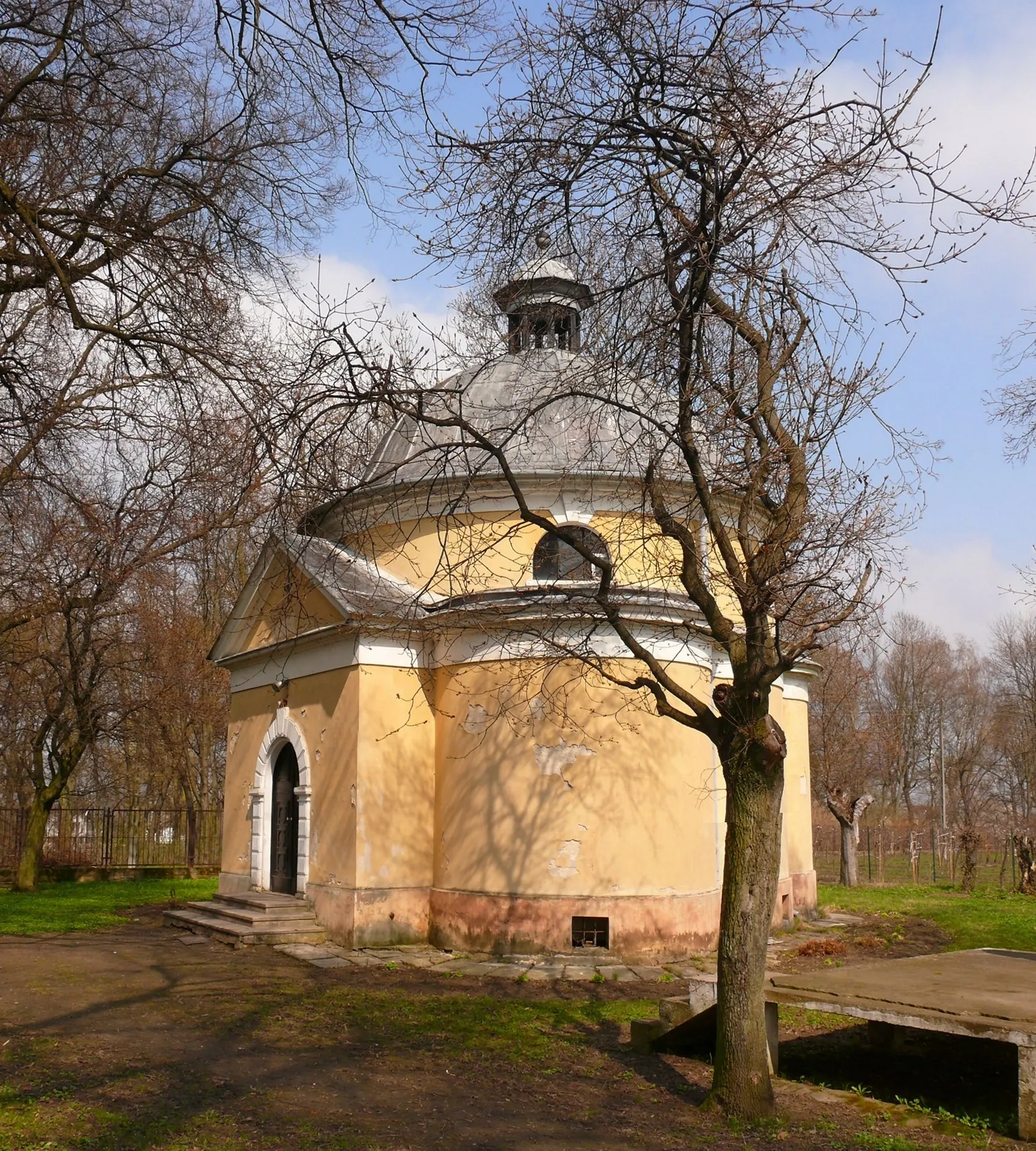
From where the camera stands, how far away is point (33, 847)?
22.7 meters

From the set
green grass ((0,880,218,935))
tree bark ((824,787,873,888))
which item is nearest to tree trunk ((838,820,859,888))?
tree bark ((824,787,873,888))

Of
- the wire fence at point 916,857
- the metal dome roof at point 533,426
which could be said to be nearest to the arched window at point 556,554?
the metal dome roof at point 533,426

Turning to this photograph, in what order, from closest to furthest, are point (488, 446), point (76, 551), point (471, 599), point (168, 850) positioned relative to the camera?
1. point (488, 446)
2. point (471, 599)
3. point (76, 551)
4. point (168, 850)

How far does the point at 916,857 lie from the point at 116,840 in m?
21.2

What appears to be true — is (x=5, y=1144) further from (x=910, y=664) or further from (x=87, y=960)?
(x=910, y=664)

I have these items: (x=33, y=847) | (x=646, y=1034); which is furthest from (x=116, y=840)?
(x=646, y=1034)

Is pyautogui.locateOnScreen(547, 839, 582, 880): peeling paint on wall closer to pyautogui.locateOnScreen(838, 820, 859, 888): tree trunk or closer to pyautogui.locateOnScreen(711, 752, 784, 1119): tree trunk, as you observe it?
pyautogui.locateOnScreen(711, 752, 784, 1119): tree trunk

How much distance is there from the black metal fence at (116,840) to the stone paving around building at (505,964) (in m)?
13.9

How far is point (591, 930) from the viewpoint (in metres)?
Answer: 13.7

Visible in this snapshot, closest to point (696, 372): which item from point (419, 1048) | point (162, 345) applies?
point (162, 345)

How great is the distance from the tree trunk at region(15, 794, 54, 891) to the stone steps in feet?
24.8

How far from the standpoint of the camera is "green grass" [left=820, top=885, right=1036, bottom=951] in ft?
55.0

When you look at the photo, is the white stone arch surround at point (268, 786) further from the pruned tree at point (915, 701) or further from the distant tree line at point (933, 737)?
the pruned tree at point (915, 701)

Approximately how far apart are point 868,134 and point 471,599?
333 inches
